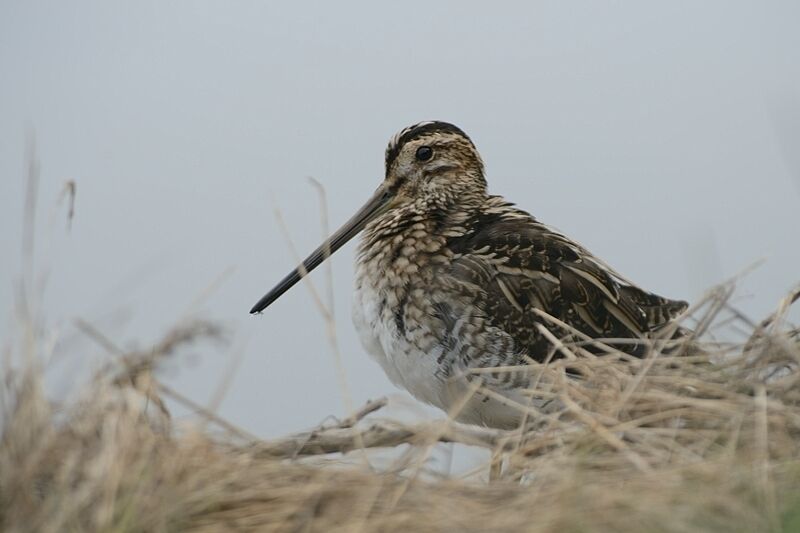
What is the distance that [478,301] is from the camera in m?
4.39

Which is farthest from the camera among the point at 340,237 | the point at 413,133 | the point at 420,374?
the point at 340,237

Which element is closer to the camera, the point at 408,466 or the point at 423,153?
the point at 408,466

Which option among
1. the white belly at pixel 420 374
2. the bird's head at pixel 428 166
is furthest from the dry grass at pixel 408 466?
the bird's head at pixel 428 166

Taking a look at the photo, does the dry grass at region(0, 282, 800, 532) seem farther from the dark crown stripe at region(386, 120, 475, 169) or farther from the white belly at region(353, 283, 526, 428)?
the dark crown stripe at region(386, 120, 475, 169)

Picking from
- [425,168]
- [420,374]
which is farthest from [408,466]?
[425,168]

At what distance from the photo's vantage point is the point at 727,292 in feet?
12.0

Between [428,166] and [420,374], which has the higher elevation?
[428,166]

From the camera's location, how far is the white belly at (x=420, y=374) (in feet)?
13.9

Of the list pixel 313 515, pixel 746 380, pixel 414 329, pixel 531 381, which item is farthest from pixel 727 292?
pixel 313 515

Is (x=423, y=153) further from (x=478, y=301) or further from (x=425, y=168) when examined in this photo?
(x=478, y=301)

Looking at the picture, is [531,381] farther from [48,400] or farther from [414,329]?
[48,400]

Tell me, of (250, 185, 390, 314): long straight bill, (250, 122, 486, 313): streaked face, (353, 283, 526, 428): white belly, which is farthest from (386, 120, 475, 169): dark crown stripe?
(353, 283, 526, 428): white belly

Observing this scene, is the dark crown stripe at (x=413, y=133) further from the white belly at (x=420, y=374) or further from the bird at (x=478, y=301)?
the white belly at (x=420, y=374)

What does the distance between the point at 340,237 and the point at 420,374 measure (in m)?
1.17
